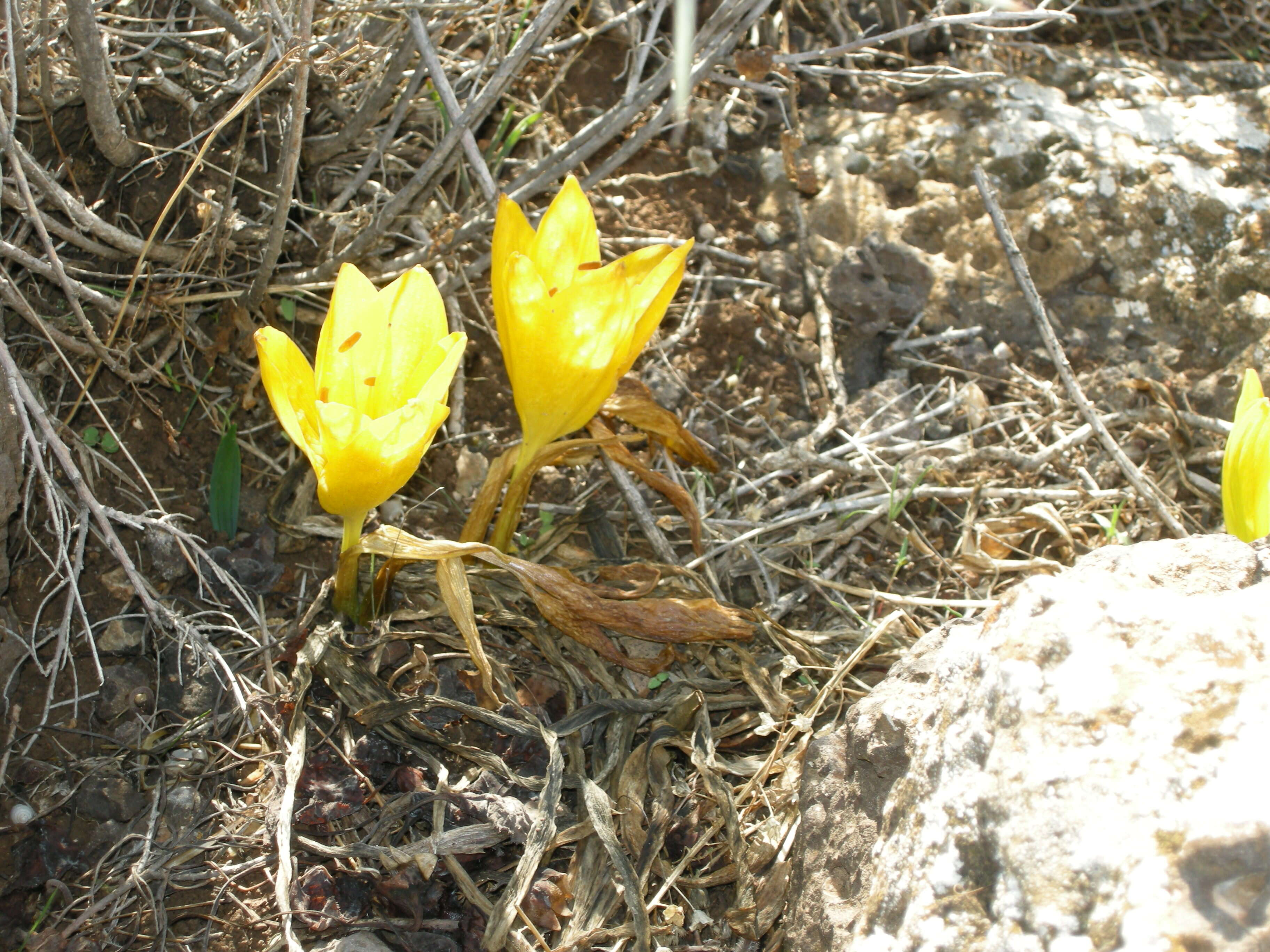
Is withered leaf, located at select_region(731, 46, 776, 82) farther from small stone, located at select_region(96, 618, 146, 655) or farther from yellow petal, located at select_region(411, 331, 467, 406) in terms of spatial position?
small stone, located at select_region(96, 618, 146, 655)

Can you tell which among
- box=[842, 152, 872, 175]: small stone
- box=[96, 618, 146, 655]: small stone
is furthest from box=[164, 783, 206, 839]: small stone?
box=[842, 152, 872, 175]: small stone

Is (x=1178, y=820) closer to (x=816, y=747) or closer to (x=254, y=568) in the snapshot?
(x=816, y=747)

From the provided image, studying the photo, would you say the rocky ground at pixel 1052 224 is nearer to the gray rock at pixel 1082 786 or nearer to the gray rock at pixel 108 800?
the gray rock at pixel 1082 786

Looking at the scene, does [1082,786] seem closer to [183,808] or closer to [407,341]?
[407,341]

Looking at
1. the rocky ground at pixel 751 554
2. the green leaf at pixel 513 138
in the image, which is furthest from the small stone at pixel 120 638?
the green leaf at pixel 513 138

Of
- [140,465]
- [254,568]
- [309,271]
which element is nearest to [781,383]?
[309,271]
